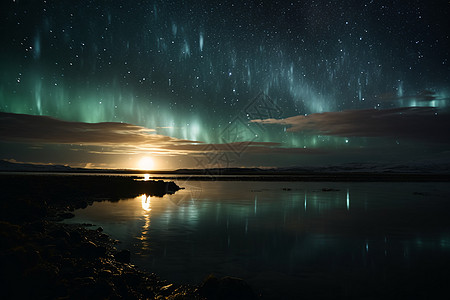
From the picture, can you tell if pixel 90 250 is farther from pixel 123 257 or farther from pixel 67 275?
pixel 67 275

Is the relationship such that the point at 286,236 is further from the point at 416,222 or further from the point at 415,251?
the point at 416,222

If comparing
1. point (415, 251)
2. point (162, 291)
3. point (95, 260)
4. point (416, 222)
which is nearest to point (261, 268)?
point (162, 291)

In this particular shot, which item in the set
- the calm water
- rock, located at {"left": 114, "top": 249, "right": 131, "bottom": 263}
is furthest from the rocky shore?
the calm water

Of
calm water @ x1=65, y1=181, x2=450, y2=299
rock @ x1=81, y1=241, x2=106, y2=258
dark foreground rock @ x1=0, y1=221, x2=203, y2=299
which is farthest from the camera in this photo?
rock @ x1=81, y1=241, x2=106, y2=258

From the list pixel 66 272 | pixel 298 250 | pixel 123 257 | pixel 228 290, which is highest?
pixel 66 272

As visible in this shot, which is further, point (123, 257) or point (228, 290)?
point (123, 257)

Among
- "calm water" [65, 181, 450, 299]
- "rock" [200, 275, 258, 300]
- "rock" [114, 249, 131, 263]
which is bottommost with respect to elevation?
"calm water" [65, 181, 450, 299]

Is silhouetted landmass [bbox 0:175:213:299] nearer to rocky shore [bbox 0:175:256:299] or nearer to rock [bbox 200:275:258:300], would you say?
rocky shore [bbox 0:175:256:299]

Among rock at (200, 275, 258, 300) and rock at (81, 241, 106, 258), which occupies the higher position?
rock at (81, 241, 106, 258)

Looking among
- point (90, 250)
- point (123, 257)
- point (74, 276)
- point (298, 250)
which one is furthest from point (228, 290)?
point (298, 250)

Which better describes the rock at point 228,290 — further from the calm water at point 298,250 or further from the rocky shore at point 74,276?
the calm water at point 298,250

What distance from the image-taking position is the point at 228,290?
880 cm

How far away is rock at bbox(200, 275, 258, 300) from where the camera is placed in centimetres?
874

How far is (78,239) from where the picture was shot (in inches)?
540
